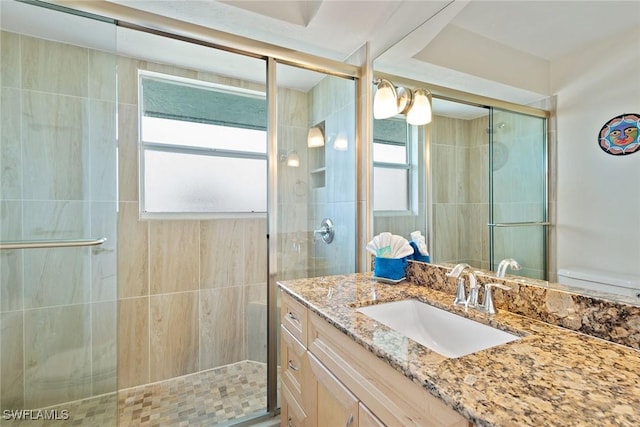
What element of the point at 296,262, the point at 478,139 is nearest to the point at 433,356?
the point at 478,139

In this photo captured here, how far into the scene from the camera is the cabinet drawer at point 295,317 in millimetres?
1186

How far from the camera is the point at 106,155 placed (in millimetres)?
1577

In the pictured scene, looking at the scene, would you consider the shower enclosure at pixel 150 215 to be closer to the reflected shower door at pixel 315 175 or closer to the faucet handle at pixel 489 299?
the reflected shower door at pixel 315 175

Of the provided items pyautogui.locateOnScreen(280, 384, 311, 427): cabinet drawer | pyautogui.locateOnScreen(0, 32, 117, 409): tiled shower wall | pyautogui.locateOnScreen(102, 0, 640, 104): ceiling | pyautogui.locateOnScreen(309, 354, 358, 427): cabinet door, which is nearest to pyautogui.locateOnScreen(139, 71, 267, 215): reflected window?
pyautogui.locateOnScreen(0, 32, 117, 409): tiled shower wall

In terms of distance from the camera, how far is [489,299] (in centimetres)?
102

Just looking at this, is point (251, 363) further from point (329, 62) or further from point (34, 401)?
point (329, 62)

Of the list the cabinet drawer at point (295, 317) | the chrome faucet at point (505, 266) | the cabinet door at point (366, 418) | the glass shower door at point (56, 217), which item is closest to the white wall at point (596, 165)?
the chrome faucet at point (505, 266)

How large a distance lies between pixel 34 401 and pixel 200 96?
2.08 metres

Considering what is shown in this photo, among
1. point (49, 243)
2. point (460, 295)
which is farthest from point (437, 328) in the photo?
point (49, 243)

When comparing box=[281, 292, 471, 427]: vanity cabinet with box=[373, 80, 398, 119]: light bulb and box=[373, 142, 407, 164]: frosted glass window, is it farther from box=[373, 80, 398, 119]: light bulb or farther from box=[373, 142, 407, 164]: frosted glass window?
box=[373, 80, 398, 119]: light bulb

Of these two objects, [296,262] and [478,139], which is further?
[296,262]

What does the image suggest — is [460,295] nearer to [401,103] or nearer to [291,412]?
[291,412]

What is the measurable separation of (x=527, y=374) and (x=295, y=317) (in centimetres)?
86

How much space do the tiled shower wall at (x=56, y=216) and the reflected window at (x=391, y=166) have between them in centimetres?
150
